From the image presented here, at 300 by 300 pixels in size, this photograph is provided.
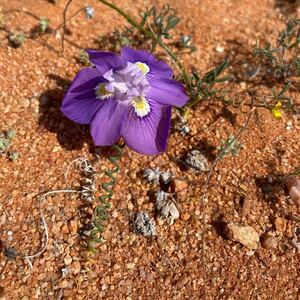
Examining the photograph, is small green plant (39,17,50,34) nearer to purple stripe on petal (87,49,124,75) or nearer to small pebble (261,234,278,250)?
purple stripe on petal (87,49,124,75)

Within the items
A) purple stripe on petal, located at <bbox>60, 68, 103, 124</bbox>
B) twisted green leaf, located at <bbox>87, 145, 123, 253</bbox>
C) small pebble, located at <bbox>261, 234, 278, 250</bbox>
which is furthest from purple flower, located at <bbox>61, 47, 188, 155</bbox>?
small pebble, located at <bbox>261, 234, 278, 250</bbox>

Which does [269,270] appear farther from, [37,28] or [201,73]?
[37,28]

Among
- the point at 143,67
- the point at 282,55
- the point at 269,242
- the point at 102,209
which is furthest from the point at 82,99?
the point at 282,55

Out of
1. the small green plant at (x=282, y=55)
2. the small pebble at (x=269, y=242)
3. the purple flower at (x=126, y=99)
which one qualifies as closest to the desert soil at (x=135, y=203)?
the small pebble at (x=269, y=242)

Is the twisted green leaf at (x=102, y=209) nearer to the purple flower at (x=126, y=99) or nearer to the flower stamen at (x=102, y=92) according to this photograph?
the purple flower at (x=126, y=99)

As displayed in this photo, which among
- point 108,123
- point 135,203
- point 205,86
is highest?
point 205,86

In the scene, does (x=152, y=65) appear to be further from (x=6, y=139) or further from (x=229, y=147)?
(x=6, y=139)
